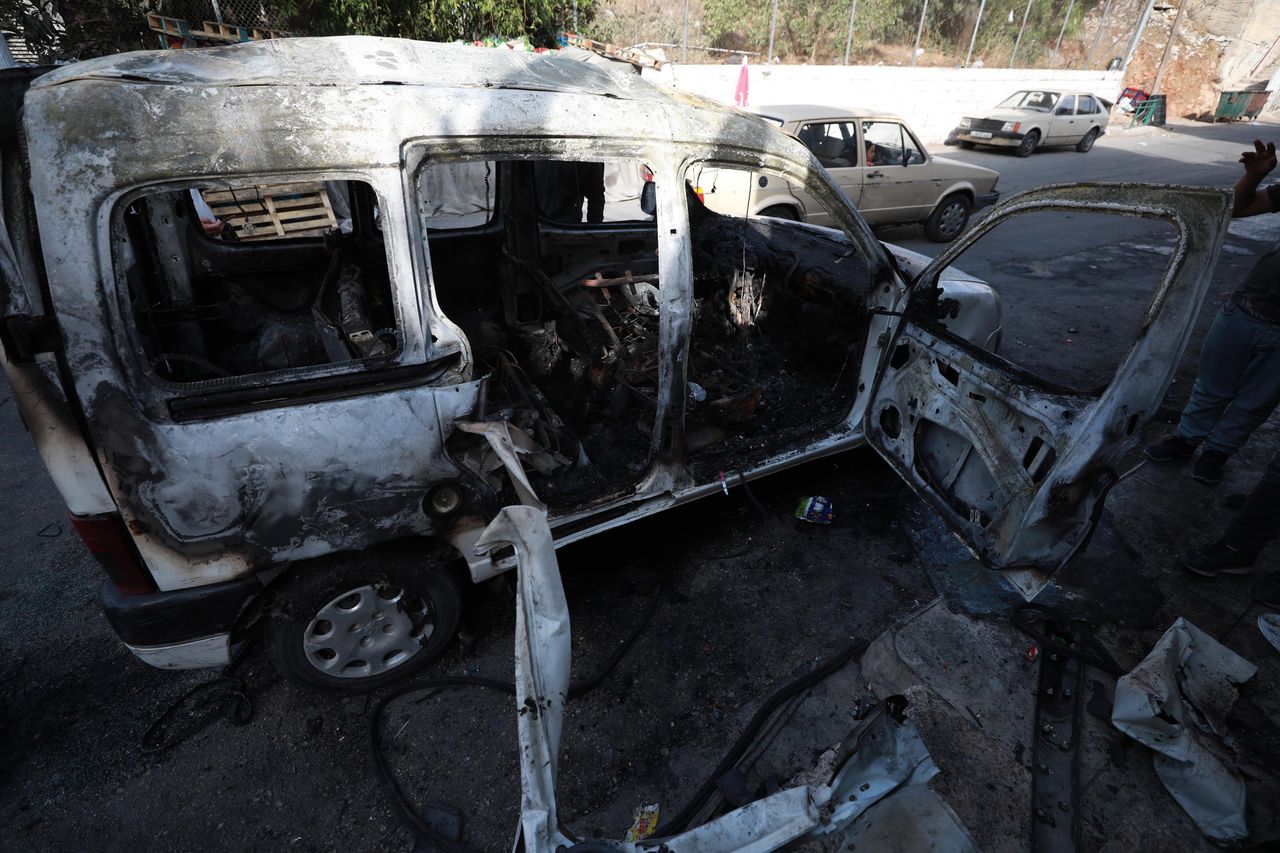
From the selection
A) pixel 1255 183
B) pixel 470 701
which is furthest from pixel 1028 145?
pixel 470 701

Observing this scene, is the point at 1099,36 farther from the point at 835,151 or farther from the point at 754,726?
the point at 754,726

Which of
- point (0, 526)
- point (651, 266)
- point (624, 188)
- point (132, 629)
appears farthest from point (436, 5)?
point (132, 629)

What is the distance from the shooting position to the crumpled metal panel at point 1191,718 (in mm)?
2170

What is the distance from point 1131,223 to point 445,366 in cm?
1152

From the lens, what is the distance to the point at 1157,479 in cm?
391

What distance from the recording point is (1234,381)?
3592 millimetres

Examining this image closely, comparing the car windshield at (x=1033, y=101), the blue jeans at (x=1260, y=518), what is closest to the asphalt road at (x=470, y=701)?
the blue jeans at (x=1260, y=518)

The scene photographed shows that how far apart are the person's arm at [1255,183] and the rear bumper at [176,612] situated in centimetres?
445

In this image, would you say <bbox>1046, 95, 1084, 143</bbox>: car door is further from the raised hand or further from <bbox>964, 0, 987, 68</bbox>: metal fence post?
the raised hand

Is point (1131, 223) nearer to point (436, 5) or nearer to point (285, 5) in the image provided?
point (436, 5)

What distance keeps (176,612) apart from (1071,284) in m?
8.47

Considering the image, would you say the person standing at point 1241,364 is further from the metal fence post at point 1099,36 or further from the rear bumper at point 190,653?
the metal fence post at point 1099,36

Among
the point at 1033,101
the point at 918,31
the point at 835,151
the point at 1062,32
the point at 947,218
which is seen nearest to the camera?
the point at 835,151

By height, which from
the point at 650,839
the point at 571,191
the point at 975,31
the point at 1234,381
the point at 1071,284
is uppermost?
the point at 975,31
